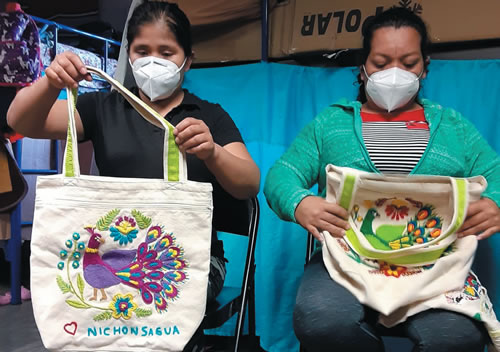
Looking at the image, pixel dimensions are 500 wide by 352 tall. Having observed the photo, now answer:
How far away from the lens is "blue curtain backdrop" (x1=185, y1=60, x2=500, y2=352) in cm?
132

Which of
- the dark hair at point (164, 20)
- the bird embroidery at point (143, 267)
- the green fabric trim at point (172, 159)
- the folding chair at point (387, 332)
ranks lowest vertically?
the folding chair at point (387, 332)

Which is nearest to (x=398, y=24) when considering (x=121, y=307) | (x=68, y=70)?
(x=68, y=70)

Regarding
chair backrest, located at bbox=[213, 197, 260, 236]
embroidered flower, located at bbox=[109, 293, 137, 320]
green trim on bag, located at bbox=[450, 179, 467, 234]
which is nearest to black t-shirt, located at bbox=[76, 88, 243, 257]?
chair backrest, located at bbox=[213, 197, 260, 236]

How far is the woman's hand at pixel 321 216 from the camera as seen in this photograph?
0.83 m

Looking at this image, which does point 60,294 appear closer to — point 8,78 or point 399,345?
point 399,345

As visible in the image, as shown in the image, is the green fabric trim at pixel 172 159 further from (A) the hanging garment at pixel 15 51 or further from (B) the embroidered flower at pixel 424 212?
(A) the hanging garment at pixel 15 51

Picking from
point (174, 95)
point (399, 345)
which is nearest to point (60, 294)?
point (174, 95)

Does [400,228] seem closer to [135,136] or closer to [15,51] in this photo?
[135,136]

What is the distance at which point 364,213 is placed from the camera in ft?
2.74

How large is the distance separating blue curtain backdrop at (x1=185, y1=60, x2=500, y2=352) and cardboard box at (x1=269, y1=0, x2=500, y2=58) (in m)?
0.08

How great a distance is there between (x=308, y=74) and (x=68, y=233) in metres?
1.07

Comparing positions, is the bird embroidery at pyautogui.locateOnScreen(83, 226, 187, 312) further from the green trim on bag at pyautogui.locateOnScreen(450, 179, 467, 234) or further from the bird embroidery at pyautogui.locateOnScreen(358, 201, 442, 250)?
the green trim on bag at pyautogui.locateOnScreen(450, 179, 467, 234)

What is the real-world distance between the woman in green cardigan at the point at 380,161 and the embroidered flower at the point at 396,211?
9 cm

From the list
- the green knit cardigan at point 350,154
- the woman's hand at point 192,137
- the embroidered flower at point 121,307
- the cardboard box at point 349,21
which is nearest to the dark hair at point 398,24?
the green knit cardigan at point 350,154
